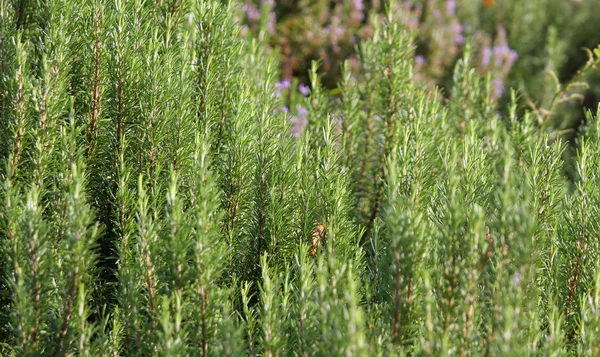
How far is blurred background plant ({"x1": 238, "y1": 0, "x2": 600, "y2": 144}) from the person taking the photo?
588cm

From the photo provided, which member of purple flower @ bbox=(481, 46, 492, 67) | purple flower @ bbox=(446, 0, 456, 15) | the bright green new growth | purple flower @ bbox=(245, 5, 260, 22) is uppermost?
purple flower @ bbox=(446, 0, 456, 15)

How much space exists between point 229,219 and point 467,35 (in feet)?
15.9

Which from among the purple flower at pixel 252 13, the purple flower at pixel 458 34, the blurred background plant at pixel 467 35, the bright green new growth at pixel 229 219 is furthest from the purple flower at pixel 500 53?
the bright green new growth at pixel 229 219

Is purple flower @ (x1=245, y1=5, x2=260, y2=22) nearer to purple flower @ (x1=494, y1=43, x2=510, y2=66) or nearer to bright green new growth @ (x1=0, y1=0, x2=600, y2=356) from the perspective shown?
purple flower @ (x1=494, y1=43, x2=510, y2=66)

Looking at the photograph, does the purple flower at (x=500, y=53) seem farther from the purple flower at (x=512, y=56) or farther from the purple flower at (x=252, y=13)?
Answer: the purple flower at (x=252, y=13)

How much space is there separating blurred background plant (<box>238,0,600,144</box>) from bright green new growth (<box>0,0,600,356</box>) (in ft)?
10.3

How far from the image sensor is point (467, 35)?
645 cm

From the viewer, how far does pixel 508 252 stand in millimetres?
1688

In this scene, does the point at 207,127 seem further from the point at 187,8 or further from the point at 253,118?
the point at 187,8

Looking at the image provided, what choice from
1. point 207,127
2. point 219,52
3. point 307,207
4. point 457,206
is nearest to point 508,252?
point 457,206

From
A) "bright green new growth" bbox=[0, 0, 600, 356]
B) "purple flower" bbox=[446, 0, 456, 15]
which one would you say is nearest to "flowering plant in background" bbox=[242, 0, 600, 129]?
"purple flower" bbox=[446, 0, 456, 15]

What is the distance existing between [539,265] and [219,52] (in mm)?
1302

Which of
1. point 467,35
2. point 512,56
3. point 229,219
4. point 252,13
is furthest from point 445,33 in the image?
point 229,219

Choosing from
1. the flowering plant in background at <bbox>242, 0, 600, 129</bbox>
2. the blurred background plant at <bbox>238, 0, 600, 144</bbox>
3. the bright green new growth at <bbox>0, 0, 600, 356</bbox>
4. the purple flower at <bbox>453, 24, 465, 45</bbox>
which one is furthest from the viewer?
the purple flower at <bbox>453, 24, 465, 45</bbox>
